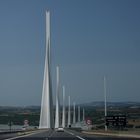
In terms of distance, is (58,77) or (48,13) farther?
(58,77)

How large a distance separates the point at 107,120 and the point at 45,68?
22.1 metres

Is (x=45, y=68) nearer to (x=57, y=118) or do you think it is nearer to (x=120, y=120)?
(x=120, y=120)

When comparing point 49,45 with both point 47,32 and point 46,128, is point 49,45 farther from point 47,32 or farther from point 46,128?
point 46,128

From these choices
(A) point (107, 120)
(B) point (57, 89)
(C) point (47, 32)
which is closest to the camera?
(A) point (107, 120)

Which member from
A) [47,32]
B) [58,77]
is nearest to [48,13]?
[47,32]

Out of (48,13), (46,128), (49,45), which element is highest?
(48,13)

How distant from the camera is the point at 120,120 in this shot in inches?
4082

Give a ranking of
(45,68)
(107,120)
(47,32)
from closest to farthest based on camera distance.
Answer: (107,120), (45,68), (47,32)

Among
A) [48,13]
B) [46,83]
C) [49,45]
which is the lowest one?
[46,83]

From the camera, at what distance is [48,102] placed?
12088cm

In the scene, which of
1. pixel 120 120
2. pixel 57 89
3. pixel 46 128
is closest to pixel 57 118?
pixel 57 89

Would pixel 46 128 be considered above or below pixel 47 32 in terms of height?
below

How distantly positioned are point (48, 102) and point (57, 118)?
4777 centimetres

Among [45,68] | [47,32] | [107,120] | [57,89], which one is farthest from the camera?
[57,89]
